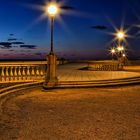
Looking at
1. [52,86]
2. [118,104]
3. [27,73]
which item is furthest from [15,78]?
[118,104]

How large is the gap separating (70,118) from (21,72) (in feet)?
31.3

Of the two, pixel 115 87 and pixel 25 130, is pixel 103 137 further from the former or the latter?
pixel 115 87

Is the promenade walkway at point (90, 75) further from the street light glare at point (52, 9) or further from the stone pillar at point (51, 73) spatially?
the street light glare at point (52, 9)

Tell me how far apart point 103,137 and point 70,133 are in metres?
0.86

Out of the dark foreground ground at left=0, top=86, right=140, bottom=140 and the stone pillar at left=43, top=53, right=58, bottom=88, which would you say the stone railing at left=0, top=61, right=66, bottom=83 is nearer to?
the stone pillar at left=43, top=53, right=58, bottom=88

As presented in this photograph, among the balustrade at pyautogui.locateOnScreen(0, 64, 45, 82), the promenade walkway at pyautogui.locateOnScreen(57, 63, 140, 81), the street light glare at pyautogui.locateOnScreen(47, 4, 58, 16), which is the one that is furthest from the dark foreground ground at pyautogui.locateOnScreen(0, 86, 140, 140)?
the promenade walkway at pyautogui.locateOnScreen(57, 63, 140, 81)

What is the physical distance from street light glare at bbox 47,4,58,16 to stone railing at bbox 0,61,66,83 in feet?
12.7

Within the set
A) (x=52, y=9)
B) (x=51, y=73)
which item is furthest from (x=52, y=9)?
(x=51, y=73)

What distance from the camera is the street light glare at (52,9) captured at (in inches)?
606

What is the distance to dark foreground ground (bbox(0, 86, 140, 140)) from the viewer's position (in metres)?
6.92

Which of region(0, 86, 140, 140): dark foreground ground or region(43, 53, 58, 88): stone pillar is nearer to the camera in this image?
region(0, 86, 140, 140): dark foreground ground

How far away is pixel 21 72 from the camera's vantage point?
17641mm

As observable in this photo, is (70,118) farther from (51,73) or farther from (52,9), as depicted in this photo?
(52,9)

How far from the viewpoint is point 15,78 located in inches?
671
